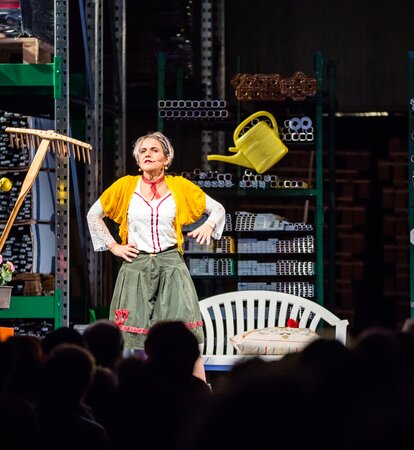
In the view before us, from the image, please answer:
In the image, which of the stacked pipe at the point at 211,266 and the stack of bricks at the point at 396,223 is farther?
the stack of bricks at the point at 396,223

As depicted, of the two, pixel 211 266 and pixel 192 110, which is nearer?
pixel 192 110

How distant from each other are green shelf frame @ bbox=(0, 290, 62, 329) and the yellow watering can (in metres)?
2.02

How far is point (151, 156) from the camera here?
6.20m

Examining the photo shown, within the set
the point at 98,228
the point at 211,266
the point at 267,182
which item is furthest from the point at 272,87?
the point at 98,228

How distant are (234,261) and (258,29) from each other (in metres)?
3.36

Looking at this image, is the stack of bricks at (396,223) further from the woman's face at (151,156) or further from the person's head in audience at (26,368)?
the person's head in audience at (26,368)

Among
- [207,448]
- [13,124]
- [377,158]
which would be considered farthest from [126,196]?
[377,158]

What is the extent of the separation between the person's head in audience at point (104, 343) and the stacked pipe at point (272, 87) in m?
6.26

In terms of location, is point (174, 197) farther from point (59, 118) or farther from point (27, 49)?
point (27, 49)

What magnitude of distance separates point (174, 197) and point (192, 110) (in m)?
2.75

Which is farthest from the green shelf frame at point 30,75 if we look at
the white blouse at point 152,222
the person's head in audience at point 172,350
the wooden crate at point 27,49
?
the person's head in audience at point 172,350

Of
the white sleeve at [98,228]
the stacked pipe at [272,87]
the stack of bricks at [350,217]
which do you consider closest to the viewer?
the white sleeve at [98,228]

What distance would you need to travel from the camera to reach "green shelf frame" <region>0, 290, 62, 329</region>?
7.43 meters

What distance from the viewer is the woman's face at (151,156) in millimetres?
6180
